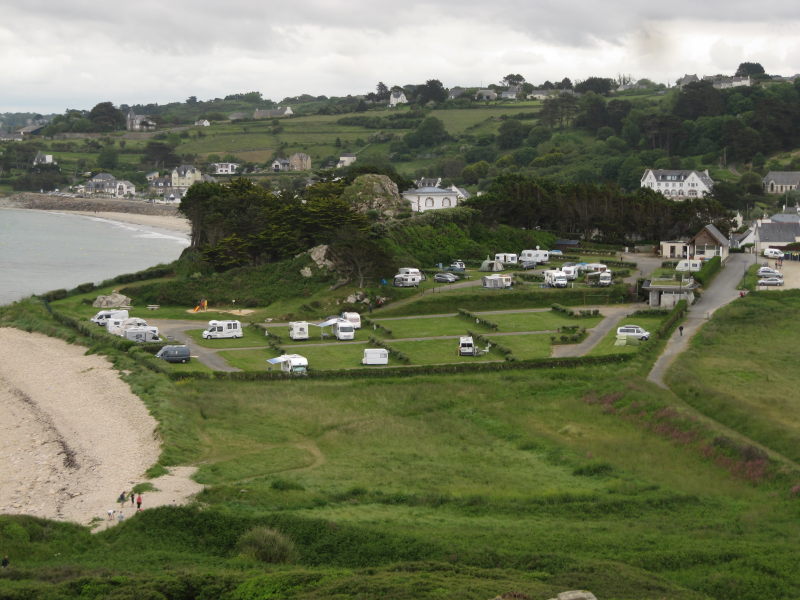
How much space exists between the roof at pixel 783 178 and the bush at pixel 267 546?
9593cm

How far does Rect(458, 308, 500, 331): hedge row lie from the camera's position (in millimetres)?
46719

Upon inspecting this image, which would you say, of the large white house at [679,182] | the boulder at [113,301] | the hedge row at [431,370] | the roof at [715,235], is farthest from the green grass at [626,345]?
the large white house at [679,182]

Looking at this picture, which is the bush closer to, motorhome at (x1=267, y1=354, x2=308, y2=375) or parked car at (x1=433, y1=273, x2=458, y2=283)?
motorhome at (x1=267, y1=354, x2=308, y2=375)

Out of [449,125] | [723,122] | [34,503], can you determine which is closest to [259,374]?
[34,503]

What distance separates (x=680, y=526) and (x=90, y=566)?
1326 centimetres

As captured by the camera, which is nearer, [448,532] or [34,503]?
[448,532]

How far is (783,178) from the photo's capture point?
107 m

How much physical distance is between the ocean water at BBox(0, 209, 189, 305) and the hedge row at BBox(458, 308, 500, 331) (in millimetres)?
29946

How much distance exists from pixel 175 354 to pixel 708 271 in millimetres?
31545

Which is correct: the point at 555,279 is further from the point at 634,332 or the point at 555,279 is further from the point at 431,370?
the point at 431,370

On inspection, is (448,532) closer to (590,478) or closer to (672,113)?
(590,478)

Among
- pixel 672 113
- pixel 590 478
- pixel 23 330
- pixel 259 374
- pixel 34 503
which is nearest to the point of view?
pixel 34 503

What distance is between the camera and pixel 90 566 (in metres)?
20.8

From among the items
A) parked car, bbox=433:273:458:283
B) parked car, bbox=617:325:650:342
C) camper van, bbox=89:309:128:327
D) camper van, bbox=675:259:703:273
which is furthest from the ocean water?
camper van, bbox=675:259:703:273
